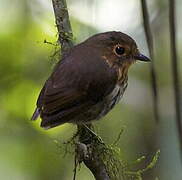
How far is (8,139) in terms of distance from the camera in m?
4.05

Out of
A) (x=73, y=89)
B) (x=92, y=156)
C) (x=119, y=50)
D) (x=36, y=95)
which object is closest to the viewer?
(x=92, y=156)

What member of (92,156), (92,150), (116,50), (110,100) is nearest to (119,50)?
(116,50)

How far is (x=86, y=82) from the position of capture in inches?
126

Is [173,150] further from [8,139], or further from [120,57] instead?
[8,139]

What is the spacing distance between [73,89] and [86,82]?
3.2 inches

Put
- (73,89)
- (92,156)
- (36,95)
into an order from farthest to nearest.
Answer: (36,95) < (73,89) < (92,156)

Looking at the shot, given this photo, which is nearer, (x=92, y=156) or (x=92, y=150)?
(x=92, y=156)

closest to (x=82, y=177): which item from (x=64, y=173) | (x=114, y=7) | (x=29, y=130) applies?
(x=64, y=173)

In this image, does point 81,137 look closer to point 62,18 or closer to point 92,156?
point 92,156

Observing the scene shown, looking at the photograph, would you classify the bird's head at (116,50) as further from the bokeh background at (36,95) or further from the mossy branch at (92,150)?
the bokeh background at (36,95)

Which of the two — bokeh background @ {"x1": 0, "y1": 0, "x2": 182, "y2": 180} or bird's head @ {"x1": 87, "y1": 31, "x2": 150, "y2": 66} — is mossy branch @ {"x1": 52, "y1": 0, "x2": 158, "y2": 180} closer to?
bird's head @ {"x1": 87, "y1": 31, "x2": 150, "y2": 66}

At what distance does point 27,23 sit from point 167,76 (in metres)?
1.14

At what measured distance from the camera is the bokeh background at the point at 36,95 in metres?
3.93

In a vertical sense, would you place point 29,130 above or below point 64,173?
above
